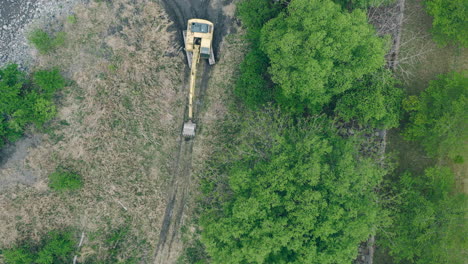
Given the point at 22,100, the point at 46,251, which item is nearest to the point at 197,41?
the point at 22,100

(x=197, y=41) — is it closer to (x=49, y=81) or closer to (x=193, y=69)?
(x=193, y=69)

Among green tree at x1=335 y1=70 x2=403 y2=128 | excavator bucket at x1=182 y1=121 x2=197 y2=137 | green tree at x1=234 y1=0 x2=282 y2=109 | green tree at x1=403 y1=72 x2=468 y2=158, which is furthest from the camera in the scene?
excavator bucket at x1=182 y1=121 x2=197 y2=137

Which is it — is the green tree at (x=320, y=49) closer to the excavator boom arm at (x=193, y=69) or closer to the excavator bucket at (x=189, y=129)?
the excavator boom arm at (x=193, y=69)

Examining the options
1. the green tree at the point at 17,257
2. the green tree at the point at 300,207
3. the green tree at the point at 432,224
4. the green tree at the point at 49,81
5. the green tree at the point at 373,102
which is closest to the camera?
the green tree at the point at 300,207

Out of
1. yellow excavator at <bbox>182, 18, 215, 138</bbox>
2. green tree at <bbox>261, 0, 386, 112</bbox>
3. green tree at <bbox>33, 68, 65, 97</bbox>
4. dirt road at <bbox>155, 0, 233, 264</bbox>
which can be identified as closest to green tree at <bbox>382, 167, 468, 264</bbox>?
green tree at <bbox>261, 0, 386, 112</bbox>

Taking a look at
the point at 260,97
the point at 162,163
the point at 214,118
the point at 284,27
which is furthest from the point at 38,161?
the point at 284,27

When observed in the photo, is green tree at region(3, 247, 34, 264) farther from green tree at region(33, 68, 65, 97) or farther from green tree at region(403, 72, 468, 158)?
green tree at region(403, 72, 468, 158)

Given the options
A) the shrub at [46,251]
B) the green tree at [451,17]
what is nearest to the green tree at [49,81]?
the shrub at [46,251]
